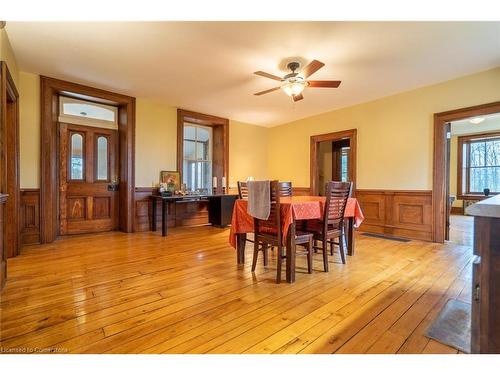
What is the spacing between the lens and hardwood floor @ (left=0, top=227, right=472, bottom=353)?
1.45 m

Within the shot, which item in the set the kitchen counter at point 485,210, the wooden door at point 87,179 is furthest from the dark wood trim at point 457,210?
the wooden door at point 87,179

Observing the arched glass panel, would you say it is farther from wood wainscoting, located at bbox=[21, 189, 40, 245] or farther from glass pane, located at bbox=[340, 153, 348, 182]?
glass pane, located at bbox=[340, 153, 348, 182]

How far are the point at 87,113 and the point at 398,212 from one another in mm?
5717

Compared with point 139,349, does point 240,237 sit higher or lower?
higher

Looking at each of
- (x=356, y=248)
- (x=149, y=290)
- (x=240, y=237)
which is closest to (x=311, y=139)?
(x=356, y=248)

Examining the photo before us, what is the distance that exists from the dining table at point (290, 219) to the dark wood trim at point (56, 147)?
270cm

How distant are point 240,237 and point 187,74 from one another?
245cm

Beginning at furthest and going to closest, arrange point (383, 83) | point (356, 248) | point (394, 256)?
point (383, 83)
point (356, 248)
point (394, 256)

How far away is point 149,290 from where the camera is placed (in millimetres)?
2158

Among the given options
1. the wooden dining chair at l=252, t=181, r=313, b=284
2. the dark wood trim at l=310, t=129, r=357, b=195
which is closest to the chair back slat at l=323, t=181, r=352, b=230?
the wooden dining chair at l=252, t=181, r=313, b=284

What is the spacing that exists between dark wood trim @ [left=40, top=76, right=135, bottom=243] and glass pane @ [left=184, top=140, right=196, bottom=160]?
1.22m

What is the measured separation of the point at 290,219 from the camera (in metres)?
2.35

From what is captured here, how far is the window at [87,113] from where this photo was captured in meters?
4.22

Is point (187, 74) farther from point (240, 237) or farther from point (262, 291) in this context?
point (262, 291)
